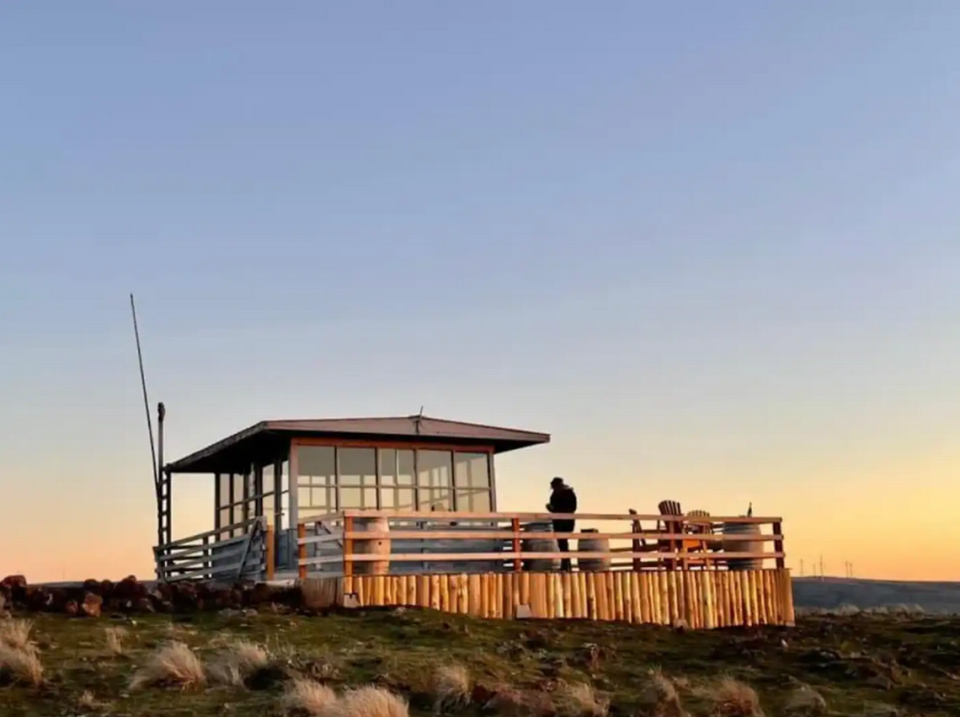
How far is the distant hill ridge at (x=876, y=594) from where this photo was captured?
55.0 m

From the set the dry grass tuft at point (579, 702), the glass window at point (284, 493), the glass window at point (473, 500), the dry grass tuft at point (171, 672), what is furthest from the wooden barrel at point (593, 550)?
the dry grass tuft at point (171, 672)

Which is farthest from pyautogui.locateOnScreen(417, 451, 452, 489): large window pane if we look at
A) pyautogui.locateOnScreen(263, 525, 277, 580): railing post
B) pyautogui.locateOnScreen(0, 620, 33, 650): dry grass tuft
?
pyautogui.locateOnScreen(0, 620, 33, 650): dry grass tuft

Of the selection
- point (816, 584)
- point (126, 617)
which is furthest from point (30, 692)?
point (816, 584)

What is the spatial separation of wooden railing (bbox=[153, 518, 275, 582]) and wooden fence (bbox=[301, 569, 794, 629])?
12.3 feet

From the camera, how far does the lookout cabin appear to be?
56.5ft

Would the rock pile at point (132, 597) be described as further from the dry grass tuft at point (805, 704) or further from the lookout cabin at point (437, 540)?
the dry grass tuft at point (805, 704)

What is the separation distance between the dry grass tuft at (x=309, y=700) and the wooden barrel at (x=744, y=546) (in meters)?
11.4

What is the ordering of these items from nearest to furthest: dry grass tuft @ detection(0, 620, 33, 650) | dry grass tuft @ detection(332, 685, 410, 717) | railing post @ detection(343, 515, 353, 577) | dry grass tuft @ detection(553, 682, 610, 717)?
dry grass tuft @ detection(332, 685, 410, 717) < dry grass tuft @ detection(553, 682, 610, 717) < dry grass tuft @ detection(0, 620, 33, 650) < railing post @ detection(343, 515, 353, 577)

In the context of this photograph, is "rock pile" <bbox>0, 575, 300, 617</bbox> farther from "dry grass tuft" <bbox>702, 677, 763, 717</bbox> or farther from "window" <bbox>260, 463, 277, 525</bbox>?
"dry grass tuft" <bbox>702, 677, 763, 717</bbox>

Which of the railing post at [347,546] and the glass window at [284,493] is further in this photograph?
the glass window at [284,493]

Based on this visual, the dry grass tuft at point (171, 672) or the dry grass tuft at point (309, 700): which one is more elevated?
the dry grass tuft at point (171, 672)

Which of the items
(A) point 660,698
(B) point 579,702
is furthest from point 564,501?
(B) point 579,702

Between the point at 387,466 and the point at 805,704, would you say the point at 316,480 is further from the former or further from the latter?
the point at 805,704

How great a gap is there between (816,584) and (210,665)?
214ft
